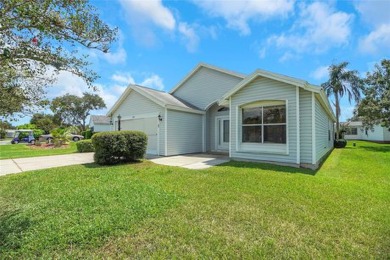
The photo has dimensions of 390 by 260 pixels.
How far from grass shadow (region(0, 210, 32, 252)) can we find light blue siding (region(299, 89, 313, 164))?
9.24m

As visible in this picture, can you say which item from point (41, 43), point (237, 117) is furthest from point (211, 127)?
point (41, 43)

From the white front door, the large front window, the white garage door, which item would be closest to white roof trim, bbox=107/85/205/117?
the white garage door

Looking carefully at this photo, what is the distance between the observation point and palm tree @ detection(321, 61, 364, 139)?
30.4 metres

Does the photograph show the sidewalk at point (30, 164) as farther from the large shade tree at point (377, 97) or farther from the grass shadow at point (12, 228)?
the large shade tree at point (377, 97)

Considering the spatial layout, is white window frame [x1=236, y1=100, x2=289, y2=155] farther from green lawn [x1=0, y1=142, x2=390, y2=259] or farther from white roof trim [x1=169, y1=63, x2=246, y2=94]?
white roof trim [x1=169, y1=63, x2=246, y2=94]

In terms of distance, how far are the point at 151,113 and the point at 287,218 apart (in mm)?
11213

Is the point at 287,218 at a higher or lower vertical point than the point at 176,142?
lower

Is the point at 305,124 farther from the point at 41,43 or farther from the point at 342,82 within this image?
the point at 342,82

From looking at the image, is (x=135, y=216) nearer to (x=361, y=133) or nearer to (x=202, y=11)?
(x=202, y=11)

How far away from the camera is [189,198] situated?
5.12 metres

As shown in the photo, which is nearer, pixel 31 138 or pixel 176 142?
pixel 176 142

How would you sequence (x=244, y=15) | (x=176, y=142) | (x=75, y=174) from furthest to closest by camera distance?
(x=176, y=142) → (x=244, y=15) → (x=75, y=174)

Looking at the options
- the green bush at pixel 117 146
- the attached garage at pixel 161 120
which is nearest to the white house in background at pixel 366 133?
the attached garage at pixel 161 120

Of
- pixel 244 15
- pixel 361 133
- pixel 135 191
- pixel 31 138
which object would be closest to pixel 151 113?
pixel 244 15
